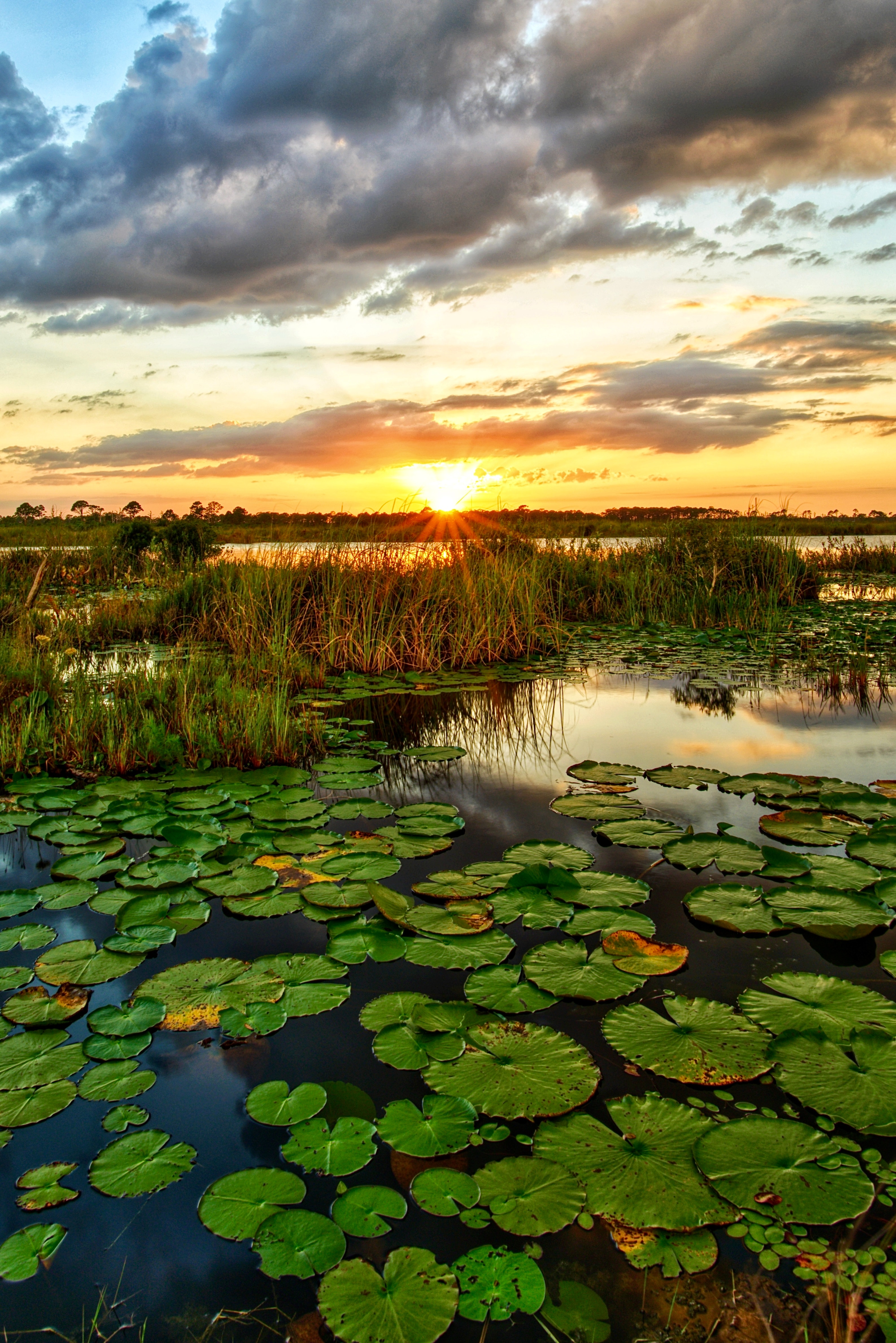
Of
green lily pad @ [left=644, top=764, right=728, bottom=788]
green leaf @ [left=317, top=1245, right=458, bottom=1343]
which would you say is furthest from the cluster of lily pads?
green lily pad @ [left=644, top=764, right=728, bottom=788]

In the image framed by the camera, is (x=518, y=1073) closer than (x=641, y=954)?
Yes

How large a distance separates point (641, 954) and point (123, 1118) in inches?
56.9

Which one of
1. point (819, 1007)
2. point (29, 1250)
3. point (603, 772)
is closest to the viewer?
point (29, 1250)

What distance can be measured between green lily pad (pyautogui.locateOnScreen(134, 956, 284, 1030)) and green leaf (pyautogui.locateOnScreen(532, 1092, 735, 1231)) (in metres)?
0.90

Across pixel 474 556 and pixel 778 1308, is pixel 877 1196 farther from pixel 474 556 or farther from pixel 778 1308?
pixel 474 556

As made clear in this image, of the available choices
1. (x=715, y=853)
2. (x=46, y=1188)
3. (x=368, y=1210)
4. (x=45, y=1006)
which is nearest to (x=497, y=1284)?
(x=368, y=1210)

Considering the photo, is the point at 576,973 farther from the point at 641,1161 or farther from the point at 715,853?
the point at 715,853

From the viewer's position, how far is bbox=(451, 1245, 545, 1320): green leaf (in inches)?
46.3

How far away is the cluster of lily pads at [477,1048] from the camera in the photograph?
51.5 inches

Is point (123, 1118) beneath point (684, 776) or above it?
beneath

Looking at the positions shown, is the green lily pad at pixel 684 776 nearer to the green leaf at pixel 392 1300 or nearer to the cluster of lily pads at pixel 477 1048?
the cluster of lily pads at pixel 477 1048

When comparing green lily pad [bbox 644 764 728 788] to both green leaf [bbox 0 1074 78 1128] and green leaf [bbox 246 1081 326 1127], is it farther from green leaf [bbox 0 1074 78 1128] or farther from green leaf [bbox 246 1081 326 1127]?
green leaf [bbox 0 1074 78 1128]

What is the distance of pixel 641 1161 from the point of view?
1.46 meters

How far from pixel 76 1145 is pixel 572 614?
9.50 metres
